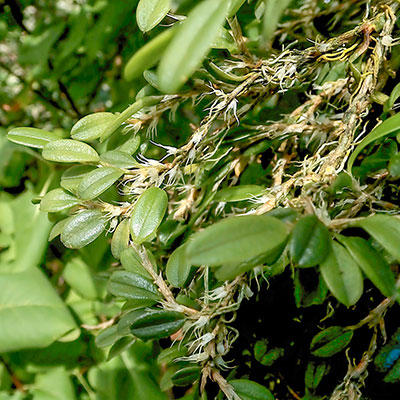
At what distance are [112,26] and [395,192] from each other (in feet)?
1.81

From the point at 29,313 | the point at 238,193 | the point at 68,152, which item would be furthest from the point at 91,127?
the point at 29,313

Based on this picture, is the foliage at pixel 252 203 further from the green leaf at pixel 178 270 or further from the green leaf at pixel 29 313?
the green leaf at pixel 29 313

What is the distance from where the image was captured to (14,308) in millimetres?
855

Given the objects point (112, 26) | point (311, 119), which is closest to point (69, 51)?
point (112, 26)

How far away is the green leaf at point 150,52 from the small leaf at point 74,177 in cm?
20

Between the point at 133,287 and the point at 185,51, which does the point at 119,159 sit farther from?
the point at 185,51

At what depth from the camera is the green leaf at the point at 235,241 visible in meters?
0.30

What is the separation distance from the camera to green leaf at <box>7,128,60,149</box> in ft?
1.79

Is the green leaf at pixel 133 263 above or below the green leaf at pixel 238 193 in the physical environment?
below

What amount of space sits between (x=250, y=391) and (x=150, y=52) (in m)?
0.33

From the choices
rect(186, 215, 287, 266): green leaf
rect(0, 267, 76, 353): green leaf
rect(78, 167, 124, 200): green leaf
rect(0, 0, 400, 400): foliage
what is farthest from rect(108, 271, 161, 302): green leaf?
rect(0, 267, 76, 353): green leaf

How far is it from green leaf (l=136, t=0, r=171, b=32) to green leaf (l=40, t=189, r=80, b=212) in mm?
170

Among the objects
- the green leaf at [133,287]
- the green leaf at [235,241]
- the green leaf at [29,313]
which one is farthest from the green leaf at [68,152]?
the green leaf at [29,313]

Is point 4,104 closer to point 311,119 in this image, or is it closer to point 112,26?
point 112,26
